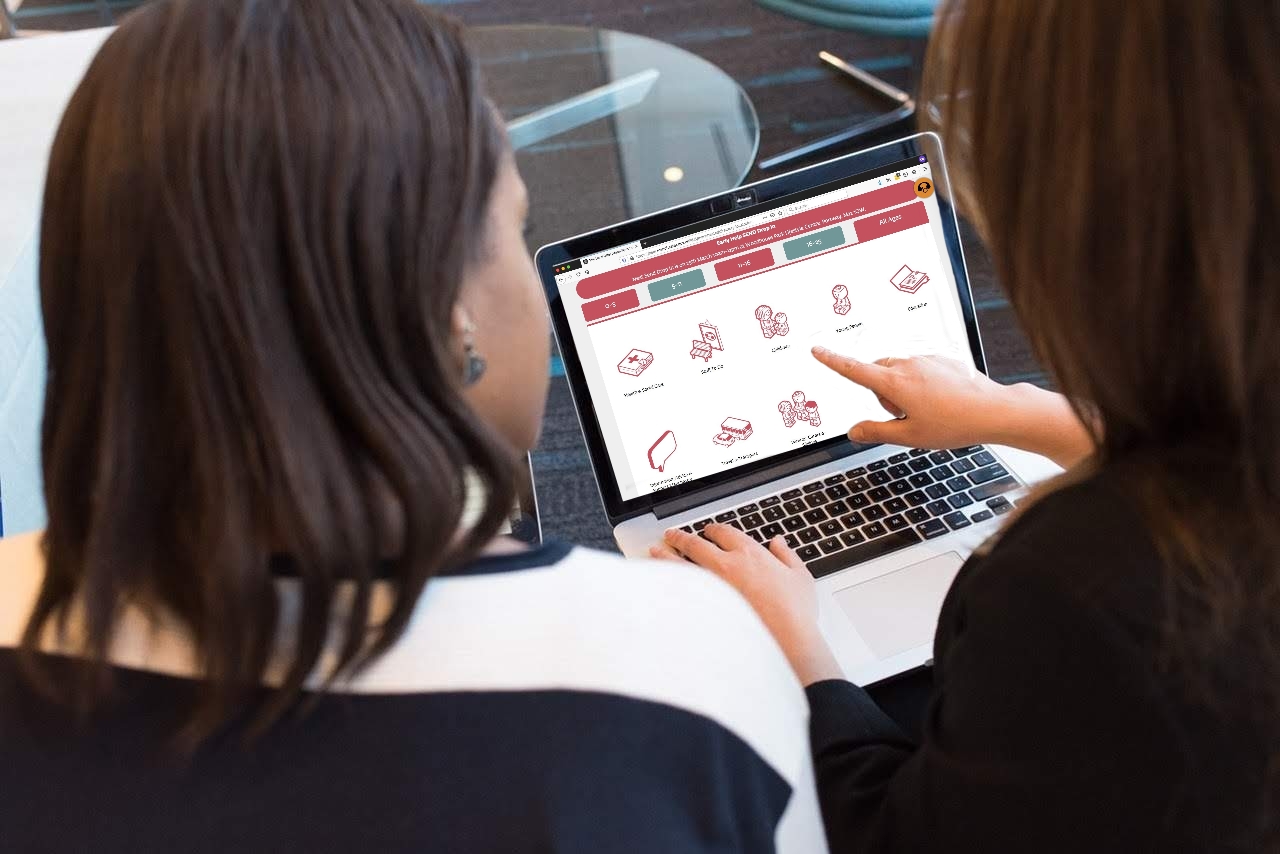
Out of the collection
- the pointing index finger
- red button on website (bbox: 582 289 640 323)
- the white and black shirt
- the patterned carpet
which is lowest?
the patterned carpet

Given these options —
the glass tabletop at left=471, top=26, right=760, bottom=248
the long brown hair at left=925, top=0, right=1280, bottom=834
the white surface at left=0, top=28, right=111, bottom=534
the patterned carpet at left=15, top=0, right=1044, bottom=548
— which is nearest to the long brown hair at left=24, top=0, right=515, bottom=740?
the long brown hair at left=925, top=0, right=1280, bottom=834

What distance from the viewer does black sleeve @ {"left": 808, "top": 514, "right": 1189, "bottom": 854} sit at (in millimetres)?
537

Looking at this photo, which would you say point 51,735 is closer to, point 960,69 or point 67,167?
point 67,167

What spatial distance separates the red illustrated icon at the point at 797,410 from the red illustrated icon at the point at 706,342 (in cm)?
9

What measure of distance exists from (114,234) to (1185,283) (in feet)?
1.68

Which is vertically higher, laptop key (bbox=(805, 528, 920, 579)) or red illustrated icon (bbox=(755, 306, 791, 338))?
red illustrated icon (bbox=(755, 306, 791, 338))

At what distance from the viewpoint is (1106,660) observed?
532 millimetres

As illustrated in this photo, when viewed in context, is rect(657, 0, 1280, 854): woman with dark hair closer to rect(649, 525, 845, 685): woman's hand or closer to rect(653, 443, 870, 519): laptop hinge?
rect(649, 525, 845, 685): woman's hand

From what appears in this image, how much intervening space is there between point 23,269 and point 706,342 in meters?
0.79

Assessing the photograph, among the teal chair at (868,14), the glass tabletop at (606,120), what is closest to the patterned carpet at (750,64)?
the glass tabletop at (606,120)

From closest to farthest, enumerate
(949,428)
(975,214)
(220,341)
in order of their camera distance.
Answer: (220,341)
(975,214)
(949,428)

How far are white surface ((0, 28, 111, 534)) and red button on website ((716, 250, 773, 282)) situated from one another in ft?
2.00

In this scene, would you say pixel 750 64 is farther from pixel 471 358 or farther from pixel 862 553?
pixel 471 358

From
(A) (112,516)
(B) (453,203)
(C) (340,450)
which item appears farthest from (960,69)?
(A) (112,516)
